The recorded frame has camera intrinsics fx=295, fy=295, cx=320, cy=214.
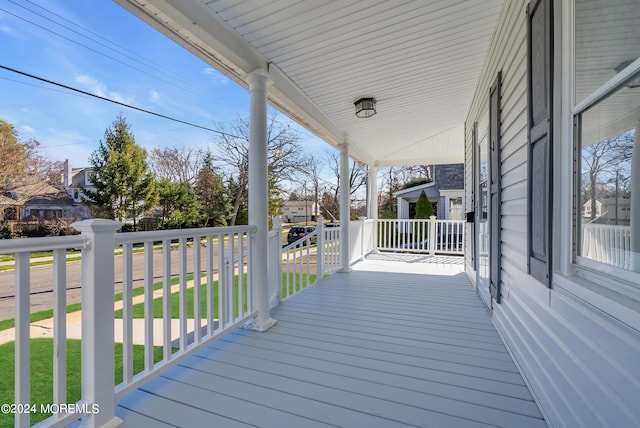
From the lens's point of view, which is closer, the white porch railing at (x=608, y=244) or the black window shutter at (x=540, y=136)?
the white porch railing at (x=608, y=244)

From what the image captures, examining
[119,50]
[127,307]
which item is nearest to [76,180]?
[119,50]

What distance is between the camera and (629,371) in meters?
0.85

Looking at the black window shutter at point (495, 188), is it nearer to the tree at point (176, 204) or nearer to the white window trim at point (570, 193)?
the white window trim at point (570, 193)

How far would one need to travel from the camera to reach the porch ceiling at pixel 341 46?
2076 millimetres

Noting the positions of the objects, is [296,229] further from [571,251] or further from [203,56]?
[571,251]

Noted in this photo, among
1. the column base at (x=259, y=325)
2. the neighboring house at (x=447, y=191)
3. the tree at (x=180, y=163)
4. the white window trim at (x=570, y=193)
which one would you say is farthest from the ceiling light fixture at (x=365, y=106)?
the tree at (x=180, y=163)

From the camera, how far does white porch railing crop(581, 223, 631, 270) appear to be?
38.6 inches

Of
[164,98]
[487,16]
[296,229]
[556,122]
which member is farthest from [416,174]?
[556,122]

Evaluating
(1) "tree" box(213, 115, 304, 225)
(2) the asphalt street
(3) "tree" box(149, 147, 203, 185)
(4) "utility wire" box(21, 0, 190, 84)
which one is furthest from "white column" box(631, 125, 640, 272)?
(3) "tree" box(149, 147, 203, 185)

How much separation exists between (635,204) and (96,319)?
2.19m

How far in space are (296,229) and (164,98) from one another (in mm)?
11508

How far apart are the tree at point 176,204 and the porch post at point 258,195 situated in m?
16.3

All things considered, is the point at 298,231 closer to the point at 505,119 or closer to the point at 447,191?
the point at 447,191

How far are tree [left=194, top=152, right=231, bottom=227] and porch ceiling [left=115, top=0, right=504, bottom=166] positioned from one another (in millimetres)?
15580
